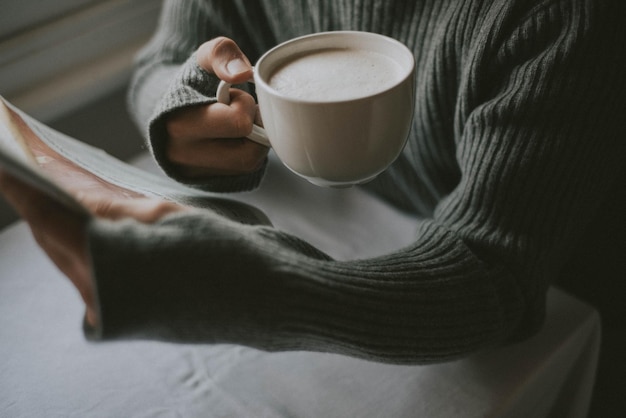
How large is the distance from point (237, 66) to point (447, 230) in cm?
21

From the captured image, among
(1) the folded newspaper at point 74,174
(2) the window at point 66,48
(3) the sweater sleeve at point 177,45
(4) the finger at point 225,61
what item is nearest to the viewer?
(1) the folded newspaper at point 74,174

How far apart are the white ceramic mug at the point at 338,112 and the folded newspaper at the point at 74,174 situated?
0.07 metres

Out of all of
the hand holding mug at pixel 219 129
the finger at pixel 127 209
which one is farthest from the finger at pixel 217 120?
the finger at pixel 127 209

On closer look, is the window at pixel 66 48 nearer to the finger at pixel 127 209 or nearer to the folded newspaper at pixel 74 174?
the folded newspaper at pixel 74 174

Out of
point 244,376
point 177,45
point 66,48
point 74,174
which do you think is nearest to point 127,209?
point 74,174

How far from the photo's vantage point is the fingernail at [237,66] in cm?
38

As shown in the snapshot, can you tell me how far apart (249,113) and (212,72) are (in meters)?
0.07

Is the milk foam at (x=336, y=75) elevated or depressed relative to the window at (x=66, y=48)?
elevated

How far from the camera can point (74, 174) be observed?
0.34 m

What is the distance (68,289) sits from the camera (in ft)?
1.76

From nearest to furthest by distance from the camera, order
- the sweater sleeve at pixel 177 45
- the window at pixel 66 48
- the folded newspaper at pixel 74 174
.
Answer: the folded newspaper at pixel 74 174, the sweater sleeve at pixel 177 45, the window at pixel 66 48

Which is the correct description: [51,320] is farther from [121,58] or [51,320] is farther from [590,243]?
[590,243]

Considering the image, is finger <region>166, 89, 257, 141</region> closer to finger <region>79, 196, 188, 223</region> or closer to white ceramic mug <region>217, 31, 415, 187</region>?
white ceramic mug <region>217, 31, 415, 187</region>

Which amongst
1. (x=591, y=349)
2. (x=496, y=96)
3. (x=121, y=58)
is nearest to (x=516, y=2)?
(x=496, y=96)
